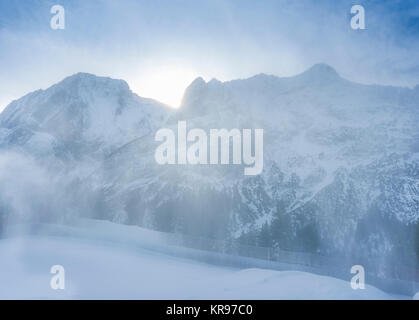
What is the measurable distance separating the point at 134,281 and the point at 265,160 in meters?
57.6

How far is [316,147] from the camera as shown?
7406 cm

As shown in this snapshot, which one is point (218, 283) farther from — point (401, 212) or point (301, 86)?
point (301, 86)

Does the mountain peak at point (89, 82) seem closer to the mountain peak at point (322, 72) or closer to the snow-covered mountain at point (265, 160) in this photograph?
the snow-covered mountain at point (265, 160)

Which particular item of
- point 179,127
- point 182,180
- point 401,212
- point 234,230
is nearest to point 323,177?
point 401,212

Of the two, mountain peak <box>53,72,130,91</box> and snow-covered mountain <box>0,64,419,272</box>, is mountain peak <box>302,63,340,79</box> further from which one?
mountain peak <box>53,72,130,91</box>

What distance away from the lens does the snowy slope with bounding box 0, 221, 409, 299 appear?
40.6 ft

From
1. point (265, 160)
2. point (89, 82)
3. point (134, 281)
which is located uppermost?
point (89, 82)

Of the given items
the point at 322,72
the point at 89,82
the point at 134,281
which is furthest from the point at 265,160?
the point at 89,82

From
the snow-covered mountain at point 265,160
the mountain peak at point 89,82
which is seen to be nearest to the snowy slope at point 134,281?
the snow-covered mountain at point 265,160

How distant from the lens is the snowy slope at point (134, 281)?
12375 millimetres

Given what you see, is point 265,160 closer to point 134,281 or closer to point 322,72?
point 322,72

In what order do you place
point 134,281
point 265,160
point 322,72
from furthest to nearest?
1. point 322,72
2. point 265,160
3. point 134,281

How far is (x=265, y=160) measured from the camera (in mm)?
70125
